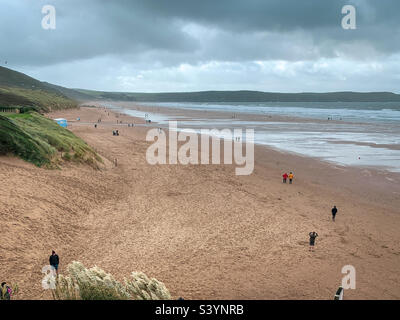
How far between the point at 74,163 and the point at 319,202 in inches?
669

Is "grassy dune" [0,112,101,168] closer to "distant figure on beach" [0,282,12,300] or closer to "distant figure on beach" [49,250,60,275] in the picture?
"distant figure on beach" [49,250,60,275]

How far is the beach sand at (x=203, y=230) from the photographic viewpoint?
11.1 m

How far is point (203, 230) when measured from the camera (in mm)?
15688

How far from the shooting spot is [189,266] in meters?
12.2

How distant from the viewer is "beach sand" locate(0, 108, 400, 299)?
1115 cm

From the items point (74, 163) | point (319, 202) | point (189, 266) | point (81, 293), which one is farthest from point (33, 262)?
point (319, 202)

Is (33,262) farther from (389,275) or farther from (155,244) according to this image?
(389,275)
